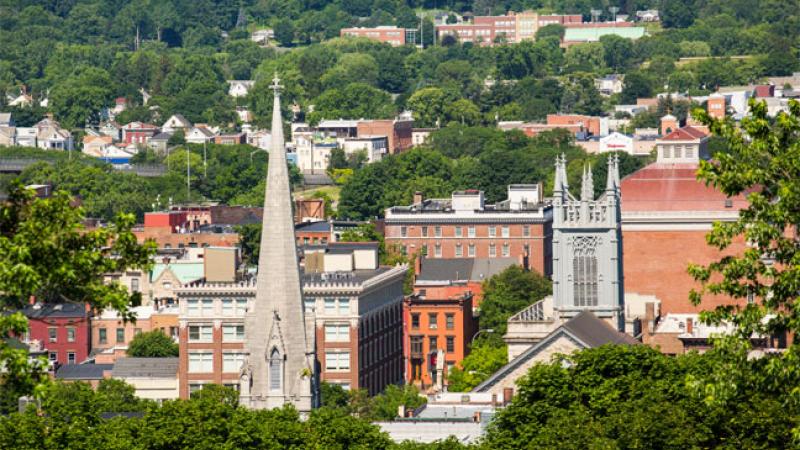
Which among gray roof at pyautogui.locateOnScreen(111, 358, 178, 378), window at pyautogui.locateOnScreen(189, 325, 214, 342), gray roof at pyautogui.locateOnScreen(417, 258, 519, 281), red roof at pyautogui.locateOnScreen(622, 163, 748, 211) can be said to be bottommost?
gray roof at pyautogui.locateOnScreen(111, 358, 178, 378)

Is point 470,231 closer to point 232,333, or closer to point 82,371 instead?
point 82,371

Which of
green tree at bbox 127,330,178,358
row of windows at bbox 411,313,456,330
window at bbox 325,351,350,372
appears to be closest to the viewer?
window at bbox 325,351,350,372

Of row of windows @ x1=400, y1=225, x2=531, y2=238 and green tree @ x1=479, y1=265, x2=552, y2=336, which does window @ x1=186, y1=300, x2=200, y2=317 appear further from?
row of windows @ x1=400, y1=225, x2=531, y2=238

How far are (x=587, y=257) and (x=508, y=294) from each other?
35787 millimetres

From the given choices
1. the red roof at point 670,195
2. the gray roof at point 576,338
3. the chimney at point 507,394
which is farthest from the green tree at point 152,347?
the chimney at point 507,394

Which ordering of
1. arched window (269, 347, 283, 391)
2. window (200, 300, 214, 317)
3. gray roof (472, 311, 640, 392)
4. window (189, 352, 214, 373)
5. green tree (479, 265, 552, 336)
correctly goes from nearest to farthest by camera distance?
arched window (269, 347, 283, 391) < gray roof (472, 311, 640, 392) < window (189, 352, 214, 373) < window (200, 300, 214, 317) < green tree (479, 265, 552, 336)

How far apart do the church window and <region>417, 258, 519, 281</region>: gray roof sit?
47.9 meters

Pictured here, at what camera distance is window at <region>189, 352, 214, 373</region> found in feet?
402

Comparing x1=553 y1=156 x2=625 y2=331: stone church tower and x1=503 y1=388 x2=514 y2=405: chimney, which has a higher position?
x1=553 y1=156 x2=625 y2=331: stone church tower

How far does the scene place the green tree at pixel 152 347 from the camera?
441 feet

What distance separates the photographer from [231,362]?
122000mm

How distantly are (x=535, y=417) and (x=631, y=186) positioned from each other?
206 feet

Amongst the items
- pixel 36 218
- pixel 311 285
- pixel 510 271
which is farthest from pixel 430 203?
pixel 36 218

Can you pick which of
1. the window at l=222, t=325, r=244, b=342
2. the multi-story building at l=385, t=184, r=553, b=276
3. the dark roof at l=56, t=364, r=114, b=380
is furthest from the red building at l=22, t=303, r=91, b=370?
the multi-story building at l=385, t=184, r=553, b=276
